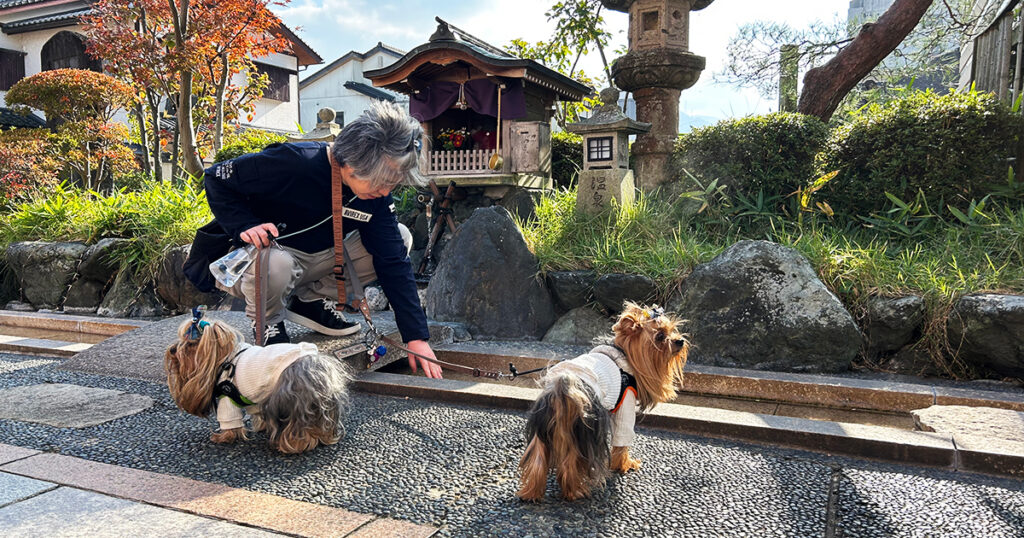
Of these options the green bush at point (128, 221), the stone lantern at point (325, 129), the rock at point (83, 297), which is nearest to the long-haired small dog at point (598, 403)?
the green bush at point (128, 221)

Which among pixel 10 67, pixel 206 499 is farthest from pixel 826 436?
pixel 10 67

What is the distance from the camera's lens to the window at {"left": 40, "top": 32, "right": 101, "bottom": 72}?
17484 millimetres

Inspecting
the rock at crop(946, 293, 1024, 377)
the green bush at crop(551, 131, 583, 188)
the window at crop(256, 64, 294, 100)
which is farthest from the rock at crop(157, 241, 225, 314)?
the window at crop(256, 64, 294, 100)

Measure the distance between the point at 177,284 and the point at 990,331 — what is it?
7318mm

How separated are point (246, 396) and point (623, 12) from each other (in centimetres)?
838

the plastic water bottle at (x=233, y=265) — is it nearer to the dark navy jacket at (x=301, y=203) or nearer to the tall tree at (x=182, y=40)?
the dark navy jacket at (x=301, y=203)

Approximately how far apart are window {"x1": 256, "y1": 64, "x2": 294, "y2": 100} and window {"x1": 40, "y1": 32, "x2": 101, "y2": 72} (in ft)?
15.7

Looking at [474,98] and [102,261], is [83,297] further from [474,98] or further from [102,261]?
[474,98]

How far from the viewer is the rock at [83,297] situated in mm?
7219

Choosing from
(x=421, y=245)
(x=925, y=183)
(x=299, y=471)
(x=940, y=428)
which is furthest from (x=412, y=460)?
(x=421, y=245)

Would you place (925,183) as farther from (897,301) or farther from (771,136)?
(897,301)

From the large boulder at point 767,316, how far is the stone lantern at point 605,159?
2.22 metres

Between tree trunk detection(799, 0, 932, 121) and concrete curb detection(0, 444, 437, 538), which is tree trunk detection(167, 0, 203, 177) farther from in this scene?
tree trunk detection(799, 0, 932, 121)

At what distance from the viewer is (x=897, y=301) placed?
4551 millimetres
